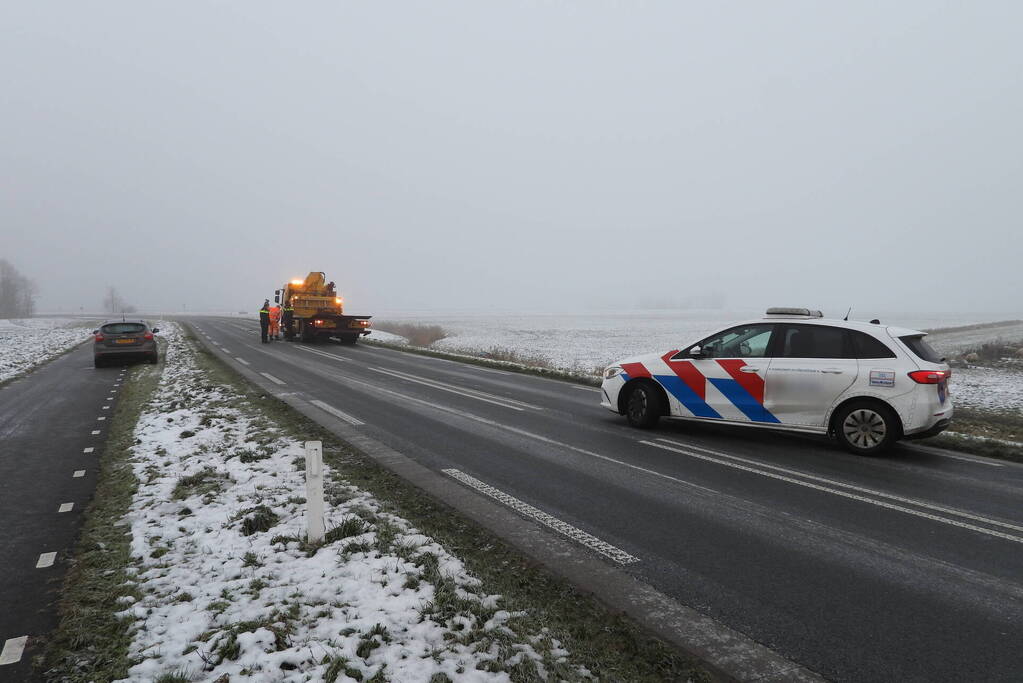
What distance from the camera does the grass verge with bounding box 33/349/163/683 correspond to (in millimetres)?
2959

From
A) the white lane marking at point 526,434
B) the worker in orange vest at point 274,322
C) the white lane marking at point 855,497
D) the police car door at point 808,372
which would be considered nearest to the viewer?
the white lane marking at point 855,497

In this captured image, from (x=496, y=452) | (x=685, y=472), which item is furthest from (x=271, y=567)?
(x=685, y=472)

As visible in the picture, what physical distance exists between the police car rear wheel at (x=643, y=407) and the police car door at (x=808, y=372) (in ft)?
5.36

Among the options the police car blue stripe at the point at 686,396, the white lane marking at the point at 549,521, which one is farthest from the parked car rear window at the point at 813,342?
the white lane marking at the point at 549,521

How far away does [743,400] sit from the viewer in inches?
307

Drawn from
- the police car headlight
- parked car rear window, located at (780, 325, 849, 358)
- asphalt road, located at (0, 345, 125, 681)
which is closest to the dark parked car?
asphalt road, located at (0, 345, 125, 681)

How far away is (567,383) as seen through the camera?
14.6 metres

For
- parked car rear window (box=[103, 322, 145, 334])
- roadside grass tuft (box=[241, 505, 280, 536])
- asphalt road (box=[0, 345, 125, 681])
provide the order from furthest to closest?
parked car rear window (box=[103, 322, 145, 334]) → roadside grass tuft (box=[241, 505, 280, 536]) → asphalt road (box=[0, 345, 125, 681])

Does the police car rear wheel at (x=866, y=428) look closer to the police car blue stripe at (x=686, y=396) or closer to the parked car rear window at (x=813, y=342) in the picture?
the parked car rear window at (x=813, y=342)

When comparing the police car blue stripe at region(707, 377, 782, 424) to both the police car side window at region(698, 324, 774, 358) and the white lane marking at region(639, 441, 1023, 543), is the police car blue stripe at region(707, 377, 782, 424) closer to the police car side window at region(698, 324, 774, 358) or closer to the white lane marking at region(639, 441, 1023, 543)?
the police car side window at region(698, 324, 774, 358)

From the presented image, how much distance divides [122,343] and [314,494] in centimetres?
1624

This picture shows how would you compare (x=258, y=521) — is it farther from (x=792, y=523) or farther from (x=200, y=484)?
(x=792, y=523)

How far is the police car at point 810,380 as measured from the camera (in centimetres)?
686

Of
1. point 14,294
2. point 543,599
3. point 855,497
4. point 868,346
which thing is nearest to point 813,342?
point 868,346
